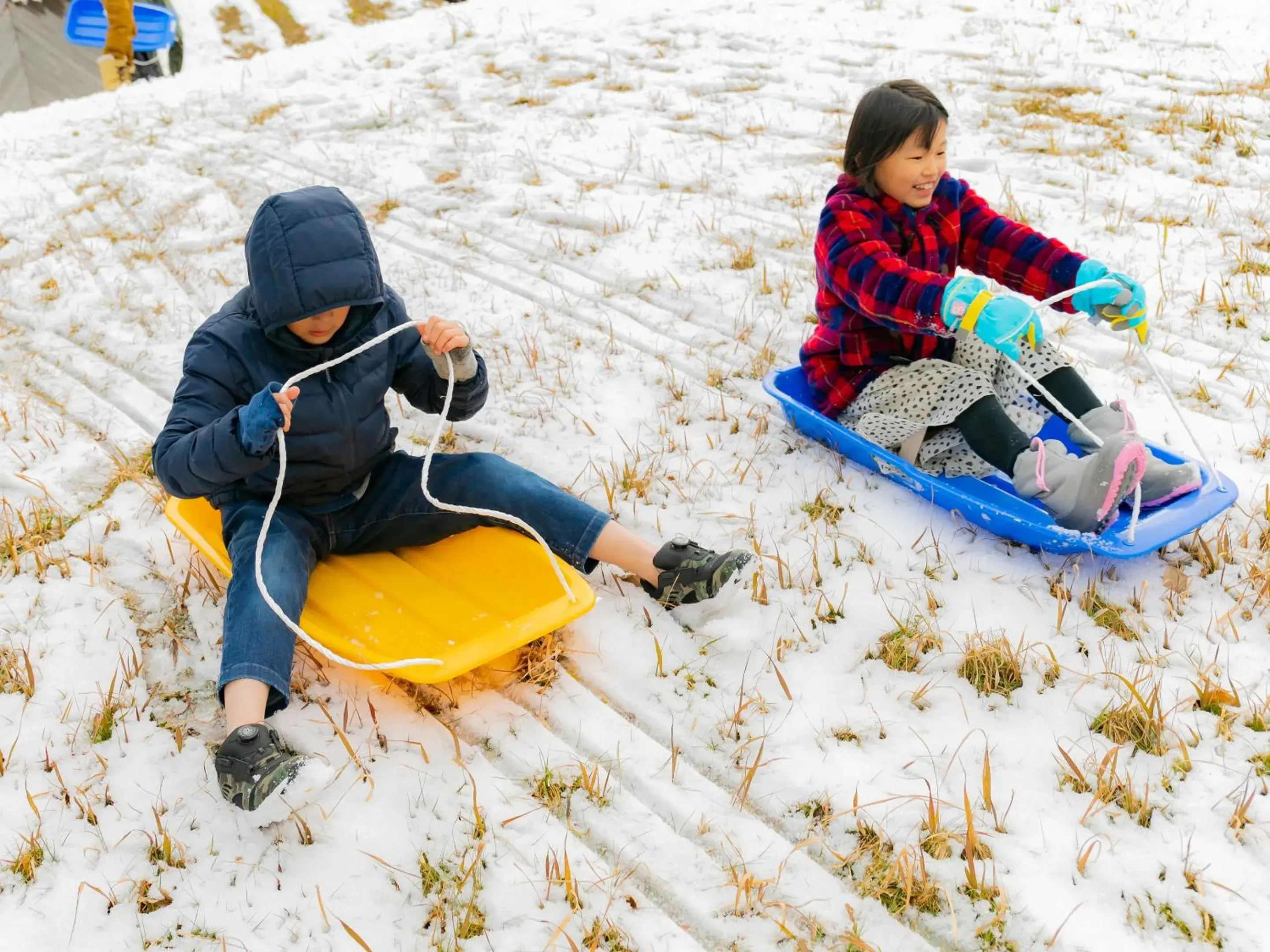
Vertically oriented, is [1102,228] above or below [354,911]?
above

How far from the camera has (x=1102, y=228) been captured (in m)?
4.61

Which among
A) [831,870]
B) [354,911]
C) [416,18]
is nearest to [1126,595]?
[831,870]

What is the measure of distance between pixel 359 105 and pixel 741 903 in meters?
6.19

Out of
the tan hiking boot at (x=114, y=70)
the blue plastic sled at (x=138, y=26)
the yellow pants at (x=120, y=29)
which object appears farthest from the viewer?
the blue plastic sled at (x=138, y=26)

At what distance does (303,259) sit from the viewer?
2.50 meters

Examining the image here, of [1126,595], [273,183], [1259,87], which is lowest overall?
[273,183]

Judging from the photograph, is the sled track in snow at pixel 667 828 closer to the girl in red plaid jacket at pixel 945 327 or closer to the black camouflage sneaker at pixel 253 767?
the black camouflage sneaker at pixel 253 767

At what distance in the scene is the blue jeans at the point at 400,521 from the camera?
2.58m

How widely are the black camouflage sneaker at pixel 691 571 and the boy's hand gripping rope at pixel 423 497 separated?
10.0 inches

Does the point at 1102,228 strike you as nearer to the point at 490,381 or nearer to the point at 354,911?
the point at 490,381

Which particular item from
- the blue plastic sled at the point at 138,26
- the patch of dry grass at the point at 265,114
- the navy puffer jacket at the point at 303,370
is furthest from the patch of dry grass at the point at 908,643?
the blue plastic sled at the point at 138,26

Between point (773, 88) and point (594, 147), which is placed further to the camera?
point (773, 88)

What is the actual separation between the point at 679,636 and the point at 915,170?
1.48 meters

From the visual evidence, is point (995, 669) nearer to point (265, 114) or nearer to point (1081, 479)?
point (1081, 479)
